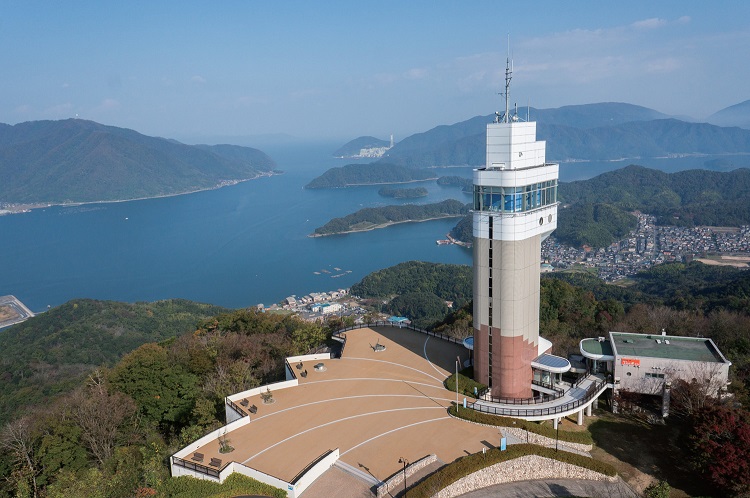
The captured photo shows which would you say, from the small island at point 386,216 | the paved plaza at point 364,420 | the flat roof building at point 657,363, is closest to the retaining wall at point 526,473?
the paved plaza at point 364,420

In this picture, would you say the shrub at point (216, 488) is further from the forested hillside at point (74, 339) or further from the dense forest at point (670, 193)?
the dense forest at point (670, 193)

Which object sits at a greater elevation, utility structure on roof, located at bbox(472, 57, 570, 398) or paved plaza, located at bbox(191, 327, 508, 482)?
utility structure on roof, located at bbox(472, 57, 570, 398)

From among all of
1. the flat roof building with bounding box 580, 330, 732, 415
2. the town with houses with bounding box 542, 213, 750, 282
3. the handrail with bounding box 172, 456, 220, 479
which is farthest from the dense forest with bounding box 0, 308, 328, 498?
the town with houses with bounding box 542, 213, 750, 282

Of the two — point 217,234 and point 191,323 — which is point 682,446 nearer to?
point 191,323

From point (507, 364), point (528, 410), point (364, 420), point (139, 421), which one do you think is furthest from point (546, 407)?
point (139, 421)

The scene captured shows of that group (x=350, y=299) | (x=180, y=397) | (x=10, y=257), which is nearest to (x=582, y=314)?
(x=180, y=397)

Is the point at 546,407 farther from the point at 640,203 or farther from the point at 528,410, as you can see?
the point at 640,203

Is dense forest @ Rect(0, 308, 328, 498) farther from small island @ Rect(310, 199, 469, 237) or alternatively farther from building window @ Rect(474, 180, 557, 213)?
small island @ Rect(310, 199, 469, 237)
